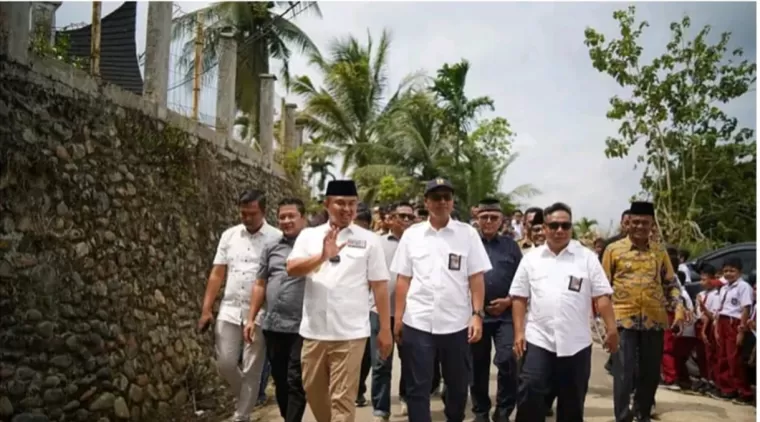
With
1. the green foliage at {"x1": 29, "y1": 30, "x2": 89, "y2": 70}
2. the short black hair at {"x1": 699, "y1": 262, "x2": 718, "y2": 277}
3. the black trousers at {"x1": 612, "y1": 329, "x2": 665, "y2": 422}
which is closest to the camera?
the black trousers at {"x1": 612, "y1": 329, "x2": 665, "y2": 422}

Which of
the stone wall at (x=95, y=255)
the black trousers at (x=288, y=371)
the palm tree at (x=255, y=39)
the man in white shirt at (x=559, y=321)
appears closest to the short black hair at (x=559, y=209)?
the man in white shirt at (x=559, y=321)

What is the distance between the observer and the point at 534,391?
4715 mm

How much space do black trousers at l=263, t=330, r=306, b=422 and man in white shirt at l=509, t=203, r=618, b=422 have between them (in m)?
1.46

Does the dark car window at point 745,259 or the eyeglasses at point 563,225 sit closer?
the eyeglasses at point 563,225

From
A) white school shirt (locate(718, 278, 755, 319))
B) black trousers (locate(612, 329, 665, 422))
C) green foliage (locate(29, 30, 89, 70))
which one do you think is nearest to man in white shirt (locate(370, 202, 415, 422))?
black trousers (locate(612, 329, 665, 422))

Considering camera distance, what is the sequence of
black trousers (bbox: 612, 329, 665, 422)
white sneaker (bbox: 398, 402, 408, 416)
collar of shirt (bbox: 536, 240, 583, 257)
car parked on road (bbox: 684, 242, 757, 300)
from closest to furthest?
collar of shirt (bbox: 536, 240, 583, 257) < black trousers (bbox: 612, 329, 665, 422) < white sneaker (bbox: 398, 402, 408, 416) < car parked on road (bbox: 684, 242, 757, 300)

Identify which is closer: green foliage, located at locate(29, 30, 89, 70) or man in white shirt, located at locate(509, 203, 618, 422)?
man in white shirt, located at locate(509, 203, 618, 422)

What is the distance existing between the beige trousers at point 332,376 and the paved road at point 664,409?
1597mm

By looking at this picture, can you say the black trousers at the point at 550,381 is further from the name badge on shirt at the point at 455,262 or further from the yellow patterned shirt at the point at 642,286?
the yellow patterned shirt at the point at 642,286

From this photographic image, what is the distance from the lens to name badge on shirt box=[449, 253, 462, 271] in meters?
4.93

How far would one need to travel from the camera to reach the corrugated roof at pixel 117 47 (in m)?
6.52

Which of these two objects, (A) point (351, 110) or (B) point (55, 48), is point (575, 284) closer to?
(B) point (55, 48)

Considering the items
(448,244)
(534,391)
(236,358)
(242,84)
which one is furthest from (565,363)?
(242,84)

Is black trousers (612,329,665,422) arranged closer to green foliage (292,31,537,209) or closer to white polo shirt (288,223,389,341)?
white polo shirt (288,223,389,341)
